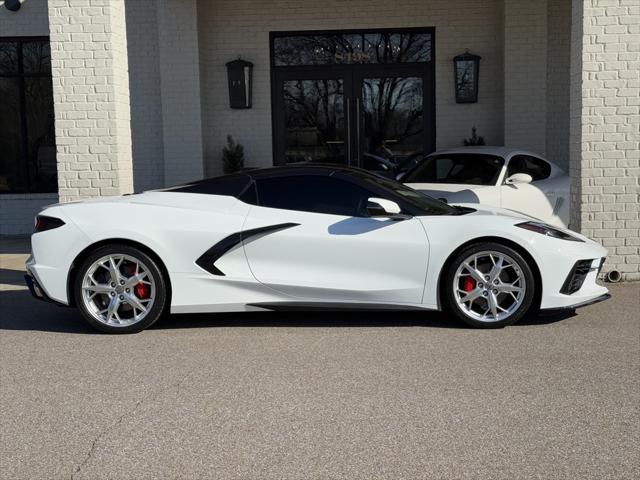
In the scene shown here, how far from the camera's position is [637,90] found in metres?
9.33

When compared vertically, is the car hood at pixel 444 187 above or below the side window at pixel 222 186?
below

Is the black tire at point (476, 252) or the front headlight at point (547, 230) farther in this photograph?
the front headlight at point (547, 230)

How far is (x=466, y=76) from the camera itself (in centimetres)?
1434

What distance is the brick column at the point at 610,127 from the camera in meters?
9.30

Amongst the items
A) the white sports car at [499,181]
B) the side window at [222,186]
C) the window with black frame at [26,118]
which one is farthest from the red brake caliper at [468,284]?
the window with black frame at [26,118]

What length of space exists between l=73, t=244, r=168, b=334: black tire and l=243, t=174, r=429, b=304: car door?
763 mm

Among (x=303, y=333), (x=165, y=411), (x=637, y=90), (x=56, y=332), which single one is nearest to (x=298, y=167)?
(x=303, y=333)

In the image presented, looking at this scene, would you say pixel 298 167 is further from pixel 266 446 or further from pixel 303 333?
pixel 266 446

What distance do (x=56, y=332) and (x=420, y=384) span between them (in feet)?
11.2

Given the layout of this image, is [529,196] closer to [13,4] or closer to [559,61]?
[559,61]

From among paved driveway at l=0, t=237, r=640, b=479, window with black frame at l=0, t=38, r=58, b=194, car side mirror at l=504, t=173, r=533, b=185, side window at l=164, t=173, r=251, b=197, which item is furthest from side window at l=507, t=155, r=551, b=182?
window with black frame at l=0, t=38, r=58, b=194

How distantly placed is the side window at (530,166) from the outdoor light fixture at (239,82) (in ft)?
17.6

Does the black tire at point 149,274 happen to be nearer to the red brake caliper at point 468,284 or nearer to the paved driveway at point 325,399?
the paved driveway at point 325,399

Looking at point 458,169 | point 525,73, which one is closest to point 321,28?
point 525,73
